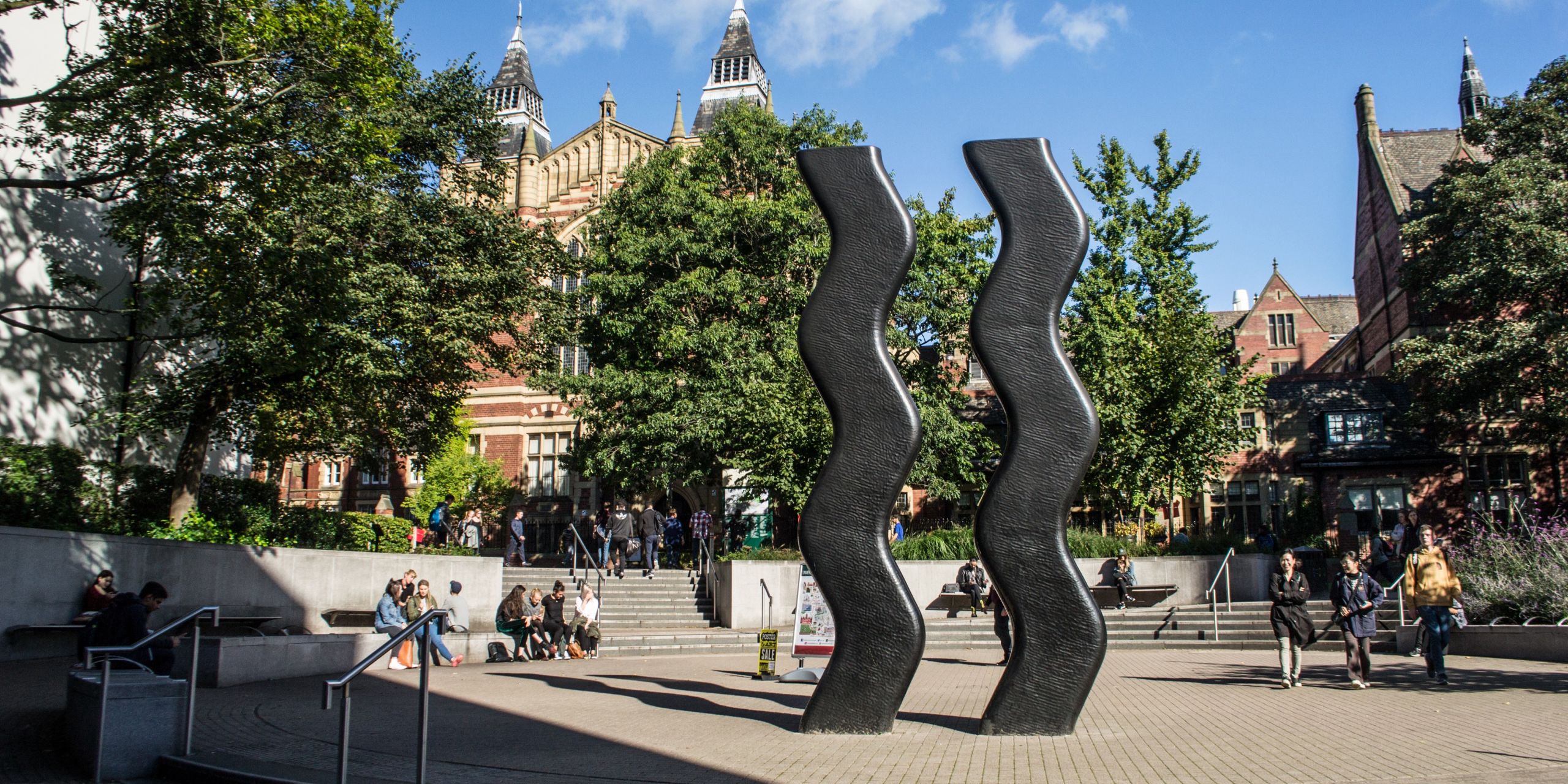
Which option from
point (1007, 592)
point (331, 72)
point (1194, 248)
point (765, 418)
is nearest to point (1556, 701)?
point (1007, 592)

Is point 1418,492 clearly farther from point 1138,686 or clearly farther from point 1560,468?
point 1138,686

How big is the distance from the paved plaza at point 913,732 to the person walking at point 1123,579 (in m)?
7.07

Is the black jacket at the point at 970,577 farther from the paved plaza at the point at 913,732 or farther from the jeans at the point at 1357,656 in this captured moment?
the jeans at the point at 1357,656

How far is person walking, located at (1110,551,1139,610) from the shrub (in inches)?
225

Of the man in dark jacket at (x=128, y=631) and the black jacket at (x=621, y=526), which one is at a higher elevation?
the black jacket at (x=621, y=526)

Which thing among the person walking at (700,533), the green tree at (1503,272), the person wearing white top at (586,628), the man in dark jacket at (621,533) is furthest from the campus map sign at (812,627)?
the green tree at (1503,272)

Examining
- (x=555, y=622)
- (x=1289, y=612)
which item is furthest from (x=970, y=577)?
(x=1289, y=612)

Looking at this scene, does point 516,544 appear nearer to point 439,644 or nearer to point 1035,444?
point 439,644

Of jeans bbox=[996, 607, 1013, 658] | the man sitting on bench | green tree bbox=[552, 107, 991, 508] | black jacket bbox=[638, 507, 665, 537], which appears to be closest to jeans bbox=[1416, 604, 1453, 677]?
jeans bbox=[996, 607, 1013, 658]

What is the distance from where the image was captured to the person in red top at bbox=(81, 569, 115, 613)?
12.9m

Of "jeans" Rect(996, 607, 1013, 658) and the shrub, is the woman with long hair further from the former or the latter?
the shrub

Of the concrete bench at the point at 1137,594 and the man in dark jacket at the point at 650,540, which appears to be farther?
the man in dark jacket at the point at 650,540

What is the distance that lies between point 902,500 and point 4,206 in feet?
88.7

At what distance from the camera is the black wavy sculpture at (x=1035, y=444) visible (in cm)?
909
